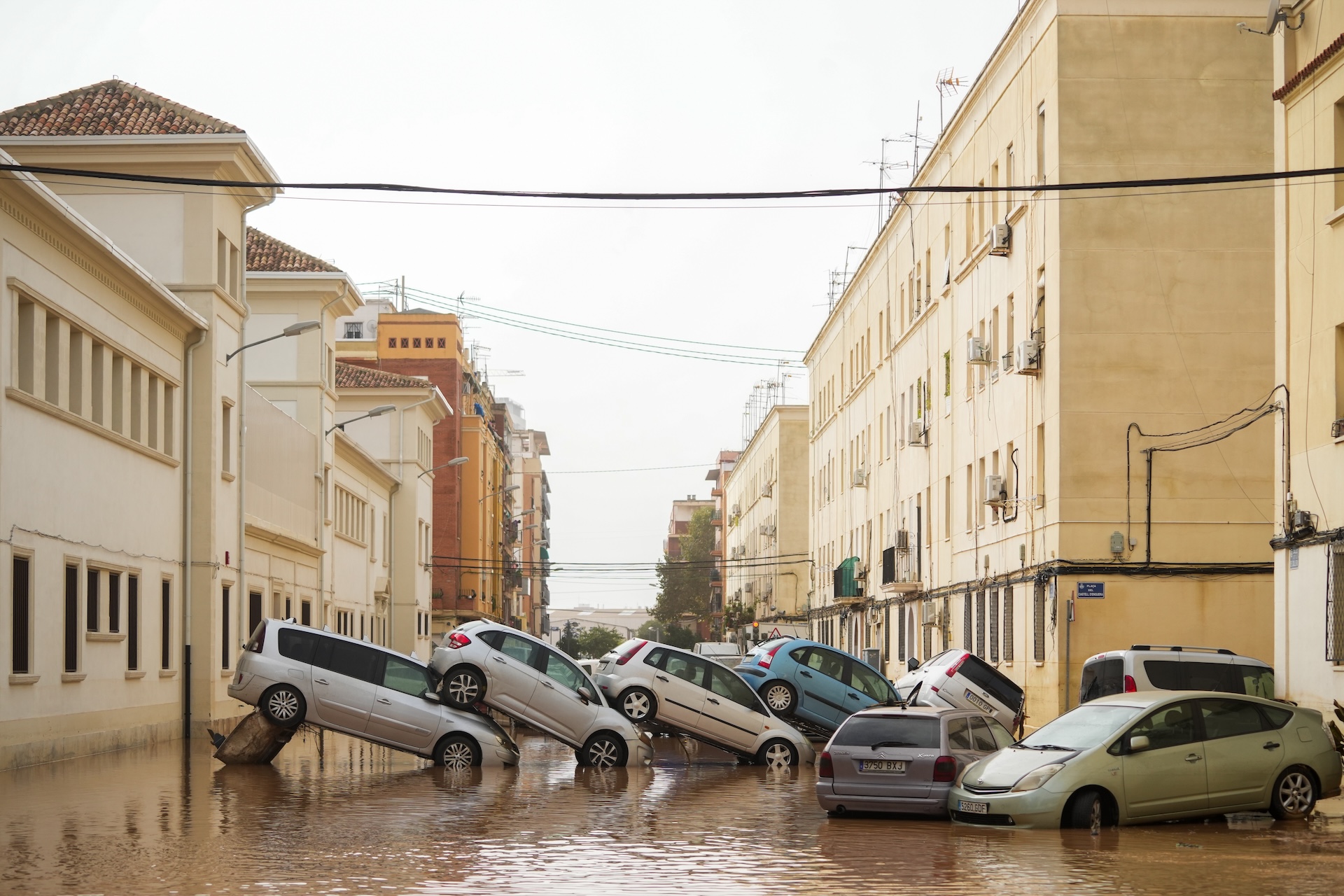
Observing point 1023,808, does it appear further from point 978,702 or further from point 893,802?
point 978,702

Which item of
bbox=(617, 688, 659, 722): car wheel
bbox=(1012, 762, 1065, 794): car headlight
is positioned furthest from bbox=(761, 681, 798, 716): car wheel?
bbox=(1012, 762, 1065, 794): car headlight

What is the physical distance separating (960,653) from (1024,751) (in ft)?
49.7

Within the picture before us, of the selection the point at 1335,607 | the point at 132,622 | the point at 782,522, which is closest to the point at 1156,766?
the point at 1335,607

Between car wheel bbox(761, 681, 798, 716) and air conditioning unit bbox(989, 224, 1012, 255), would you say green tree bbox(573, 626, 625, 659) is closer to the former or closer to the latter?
air conditioning unit bbox(989, 224, 1012, 255)

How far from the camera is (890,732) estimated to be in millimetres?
18047

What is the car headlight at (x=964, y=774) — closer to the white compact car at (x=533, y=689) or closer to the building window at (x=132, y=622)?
the white compact car at (x=533, y=689)

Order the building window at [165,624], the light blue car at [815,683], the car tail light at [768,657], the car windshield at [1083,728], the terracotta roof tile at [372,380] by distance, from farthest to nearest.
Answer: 1. the terracotta roof tile at [372,380]
2. the building window at [165,624]
3. the car tail light at [768,657]
4. the light blue car at [815,683]
5. the car windshield at [1083,728]

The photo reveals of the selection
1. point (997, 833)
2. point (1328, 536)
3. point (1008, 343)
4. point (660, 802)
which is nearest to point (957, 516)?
point (1008, 343)

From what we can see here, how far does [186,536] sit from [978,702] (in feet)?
52.0

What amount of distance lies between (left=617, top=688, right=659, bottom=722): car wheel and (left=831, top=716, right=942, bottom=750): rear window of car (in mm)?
8610

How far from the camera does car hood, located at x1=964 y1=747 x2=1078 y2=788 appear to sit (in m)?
16.7

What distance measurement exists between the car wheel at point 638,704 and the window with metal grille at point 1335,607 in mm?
9671

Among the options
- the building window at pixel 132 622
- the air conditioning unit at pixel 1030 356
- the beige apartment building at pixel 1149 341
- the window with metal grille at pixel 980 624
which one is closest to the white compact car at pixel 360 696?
the building window at pixel 132 622

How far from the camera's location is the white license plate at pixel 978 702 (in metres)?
31.5
